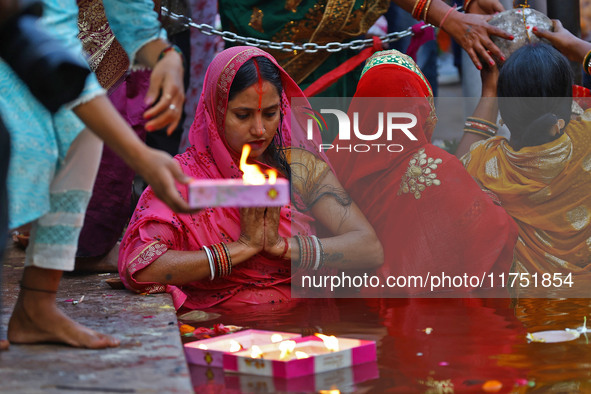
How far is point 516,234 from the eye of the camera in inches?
154

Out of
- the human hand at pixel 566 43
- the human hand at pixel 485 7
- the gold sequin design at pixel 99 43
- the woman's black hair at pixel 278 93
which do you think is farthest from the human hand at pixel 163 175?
the human hand at pixel 485 7

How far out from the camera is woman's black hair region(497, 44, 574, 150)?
405 cm

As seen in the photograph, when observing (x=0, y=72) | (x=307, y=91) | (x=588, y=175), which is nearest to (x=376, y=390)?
(x=0, y=72)

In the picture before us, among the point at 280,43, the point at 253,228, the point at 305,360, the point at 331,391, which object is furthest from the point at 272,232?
the point at 280,43

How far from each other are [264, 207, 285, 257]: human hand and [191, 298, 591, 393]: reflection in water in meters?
0.23

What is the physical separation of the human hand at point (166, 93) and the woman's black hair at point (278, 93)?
1.21 metres

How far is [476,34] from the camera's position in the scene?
4312mm

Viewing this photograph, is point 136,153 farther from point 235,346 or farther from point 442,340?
point 442,340

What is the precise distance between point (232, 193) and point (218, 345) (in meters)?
0.83

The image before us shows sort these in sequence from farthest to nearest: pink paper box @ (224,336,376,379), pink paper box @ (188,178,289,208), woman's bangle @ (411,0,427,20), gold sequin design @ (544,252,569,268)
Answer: woman's bangle @ (411,0,427,20) < gold sequin design @ (544,252,569,268) < pink paper box @ (224,336,376,379) < pink paper box @ (188,178,289,208)

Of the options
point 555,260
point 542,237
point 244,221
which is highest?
point 244,221

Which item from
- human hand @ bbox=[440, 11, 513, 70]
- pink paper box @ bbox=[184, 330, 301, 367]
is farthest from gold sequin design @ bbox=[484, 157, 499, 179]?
pink paper box @ bbox=[184, 330, 301, 367]

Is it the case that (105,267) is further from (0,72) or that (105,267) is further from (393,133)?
(0,72)

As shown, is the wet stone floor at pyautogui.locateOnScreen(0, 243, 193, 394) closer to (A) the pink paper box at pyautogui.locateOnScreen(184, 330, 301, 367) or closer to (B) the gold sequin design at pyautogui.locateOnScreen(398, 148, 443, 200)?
(A) the pink paper box at pyautogui.locateOnScreen(184, 330, 301, 367)
